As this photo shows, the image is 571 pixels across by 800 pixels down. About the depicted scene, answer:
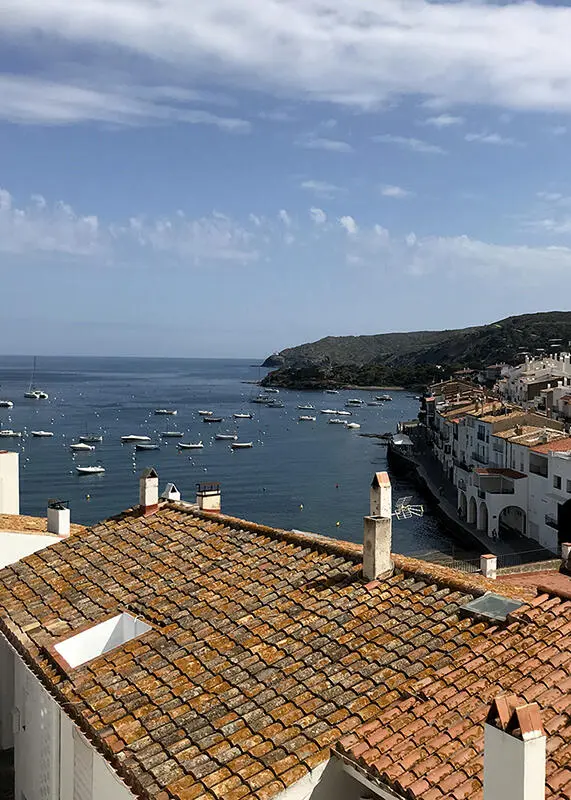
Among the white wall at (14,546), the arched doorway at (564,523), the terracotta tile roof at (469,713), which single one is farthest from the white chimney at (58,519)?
the arched doorway at (564,523)

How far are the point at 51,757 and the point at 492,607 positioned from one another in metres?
4.75

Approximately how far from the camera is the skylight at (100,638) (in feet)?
27.3

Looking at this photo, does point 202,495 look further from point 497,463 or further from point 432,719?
point 497,463

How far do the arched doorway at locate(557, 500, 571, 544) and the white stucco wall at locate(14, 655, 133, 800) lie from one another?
113ft

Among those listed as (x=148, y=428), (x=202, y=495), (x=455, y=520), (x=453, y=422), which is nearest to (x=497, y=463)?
(x=455, y=520)

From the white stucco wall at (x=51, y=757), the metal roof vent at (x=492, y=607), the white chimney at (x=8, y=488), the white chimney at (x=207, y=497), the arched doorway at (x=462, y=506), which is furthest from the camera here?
the arched doorway at (x=462, y=506)

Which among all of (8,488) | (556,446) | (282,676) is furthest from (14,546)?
(556,446)

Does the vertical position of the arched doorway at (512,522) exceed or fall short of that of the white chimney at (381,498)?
it falls short

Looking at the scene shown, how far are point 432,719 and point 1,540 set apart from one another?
28.9ft

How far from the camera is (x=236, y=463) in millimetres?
74375

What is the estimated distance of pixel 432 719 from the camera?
5758 mm

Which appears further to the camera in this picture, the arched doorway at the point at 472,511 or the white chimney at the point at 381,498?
the arched doorway at the point at 472,511

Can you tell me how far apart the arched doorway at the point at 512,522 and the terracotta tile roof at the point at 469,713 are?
128ft

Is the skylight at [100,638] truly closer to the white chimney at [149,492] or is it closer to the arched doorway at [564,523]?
the white chimney at [149,492]
